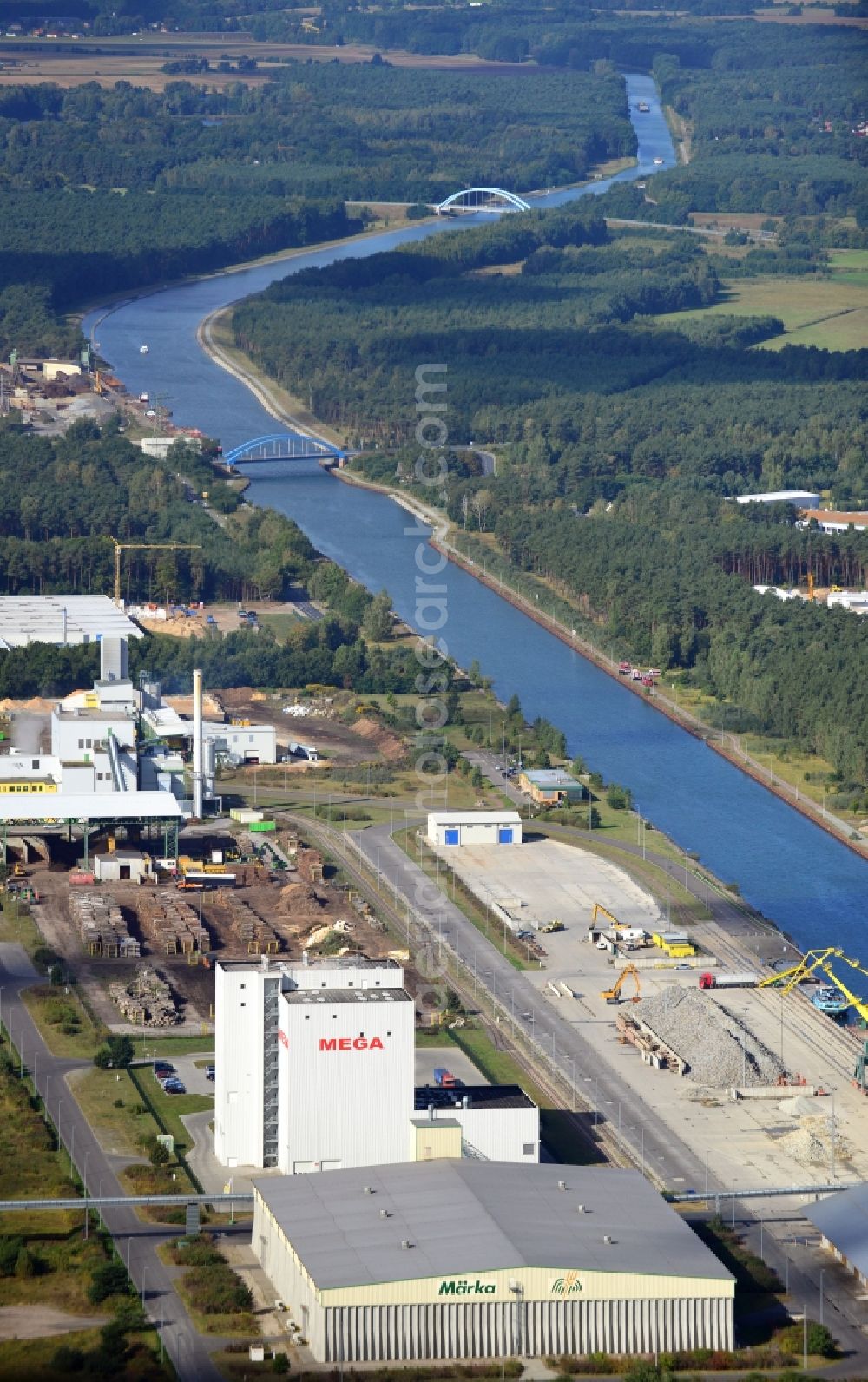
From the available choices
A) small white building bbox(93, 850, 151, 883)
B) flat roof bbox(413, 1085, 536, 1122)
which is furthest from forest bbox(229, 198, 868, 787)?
flat roof bbox(413, 1085, 536, 1122)

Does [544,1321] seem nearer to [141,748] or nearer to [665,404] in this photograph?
[141,748]

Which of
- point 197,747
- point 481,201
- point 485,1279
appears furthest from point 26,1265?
point 481,201

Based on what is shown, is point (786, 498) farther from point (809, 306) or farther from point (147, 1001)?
point (147, 1001)

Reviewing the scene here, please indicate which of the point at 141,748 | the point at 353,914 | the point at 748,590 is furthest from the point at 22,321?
the point at 353,914

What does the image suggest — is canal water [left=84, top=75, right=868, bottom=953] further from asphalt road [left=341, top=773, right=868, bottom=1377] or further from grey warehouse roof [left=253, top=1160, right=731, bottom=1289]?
grey warehouse roof [left=253, top=1160, right=731, bottom=1289]

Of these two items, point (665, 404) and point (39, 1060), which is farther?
point (665, 404)

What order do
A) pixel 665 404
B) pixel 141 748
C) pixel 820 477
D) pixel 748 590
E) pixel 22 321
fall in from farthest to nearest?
pixel 22 321
pixel 665 404
pixel 820 477
pixel 748 590
pixel 141 748
